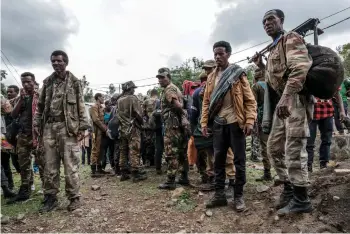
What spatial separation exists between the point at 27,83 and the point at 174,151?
2.75 meters

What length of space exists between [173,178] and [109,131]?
2435 millimetres

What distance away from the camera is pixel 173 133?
525 cm

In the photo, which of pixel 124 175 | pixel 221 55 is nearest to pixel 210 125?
pixel 221 55

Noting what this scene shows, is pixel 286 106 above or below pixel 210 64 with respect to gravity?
below

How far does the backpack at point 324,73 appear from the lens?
306 centimetres

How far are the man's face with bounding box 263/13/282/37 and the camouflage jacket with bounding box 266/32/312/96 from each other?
0.16 metres

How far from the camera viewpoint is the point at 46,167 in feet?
14.4

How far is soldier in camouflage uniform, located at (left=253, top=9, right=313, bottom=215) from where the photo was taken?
3.05 meters

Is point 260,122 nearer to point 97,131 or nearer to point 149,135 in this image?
point 149,135

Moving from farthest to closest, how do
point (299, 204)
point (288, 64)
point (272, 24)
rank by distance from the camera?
point (272, 24) < point (299, 204) < point (288, 64)

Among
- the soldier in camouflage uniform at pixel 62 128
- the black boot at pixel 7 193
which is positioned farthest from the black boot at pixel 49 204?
the black boot at pixel 7 193

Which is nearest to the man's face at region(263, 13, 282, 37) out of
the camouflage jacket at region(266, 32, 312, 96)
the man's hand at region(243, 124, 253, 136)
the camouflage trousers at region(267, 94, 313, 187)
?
the camouflage jacket at region(266, 32, 312, 96)

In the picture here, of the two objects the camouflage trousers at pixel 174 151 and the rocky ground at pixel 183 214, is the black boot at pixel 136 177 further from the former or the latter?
the camouflage trousers at pixel 174 151

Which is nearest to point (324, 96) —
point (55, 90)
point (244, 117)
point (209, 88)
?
point (244, 117)
